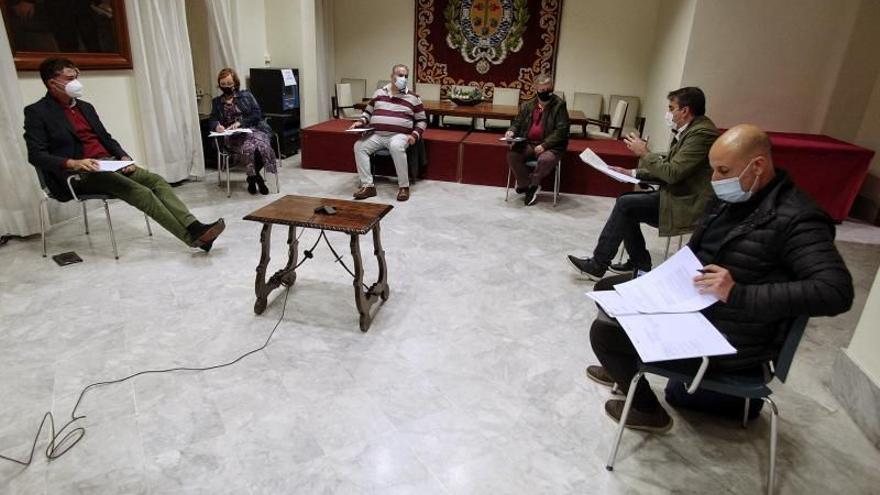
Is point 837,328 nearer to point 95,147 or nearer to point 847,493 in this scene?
point 847,493

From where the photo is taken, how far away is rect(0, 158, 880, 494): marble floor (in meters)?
1.63

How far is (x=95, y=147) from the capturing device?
3.25 metres

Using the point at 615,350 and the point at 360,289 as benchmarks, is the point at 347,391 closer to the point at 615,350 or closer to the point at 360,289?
the point at 360,289

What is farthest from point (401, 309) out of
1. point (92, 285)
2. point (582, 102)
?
point (582, 102)

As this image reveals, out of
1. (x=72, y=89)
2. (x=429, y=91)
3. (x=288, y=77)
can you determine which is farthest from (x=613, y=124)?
(x=72, y=89)

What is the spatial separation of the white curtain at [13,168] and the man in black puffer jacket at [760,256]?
369cm

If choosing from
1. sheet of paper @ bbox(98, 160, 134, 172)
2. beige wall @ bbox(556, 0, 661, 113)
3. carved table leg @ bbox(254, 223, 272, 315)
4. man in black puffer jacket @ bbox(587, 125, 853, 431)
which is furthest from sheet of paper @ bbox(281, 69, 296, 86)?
man in black puffer jacket @ bbox(587, 125, 853, 431)

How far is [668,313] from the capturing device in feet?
5.16

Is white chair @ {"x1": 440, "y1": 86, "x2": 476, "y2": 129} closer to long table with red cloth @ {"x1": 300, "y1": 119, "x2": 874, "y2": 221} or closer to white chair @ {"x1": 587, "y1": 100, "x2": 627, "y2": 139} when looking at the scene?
long table with red cloth @ {"x1": 300, "y1": 119, "x2": 874, "y2": 221}

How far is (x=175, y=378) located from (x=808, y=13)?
5.38 metres

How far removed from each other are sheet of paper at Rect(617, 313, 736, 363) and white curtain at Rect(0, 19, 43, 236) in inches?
144

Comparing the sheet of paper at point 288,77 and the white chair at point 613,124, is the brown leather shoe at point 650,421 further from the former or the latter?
the sheet of paper at point 288,77

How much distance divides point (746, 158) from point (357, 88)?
21.2 ft

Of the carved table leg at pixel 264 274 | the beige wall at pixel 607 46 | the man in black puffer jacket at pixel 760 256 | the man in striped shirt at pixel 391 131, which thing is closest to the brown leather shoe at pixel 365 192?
the man in striped shirt at pixel 391 131
